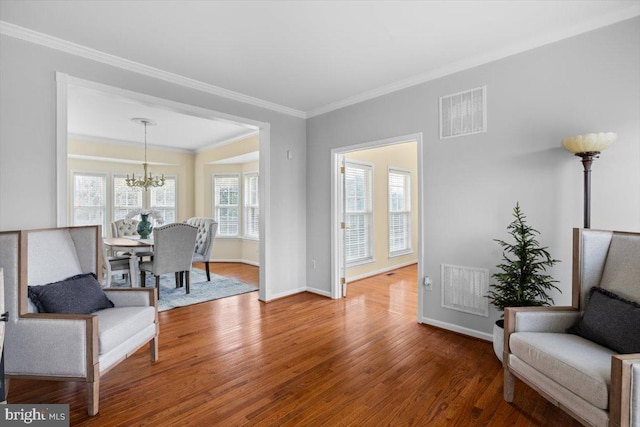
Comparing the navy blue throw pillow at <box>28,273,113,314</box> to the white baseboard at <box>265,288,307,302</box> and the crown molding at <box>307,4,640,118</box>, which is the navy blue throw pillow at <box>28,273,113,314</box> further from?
the crown molding at <box>307,4,640,118</box>

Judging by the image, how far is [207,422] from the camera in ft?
5.95

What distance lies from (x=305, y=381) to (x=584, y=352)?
1.67 metres

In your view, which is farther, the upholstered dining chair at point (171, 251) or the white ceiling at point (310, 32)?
the upholstered dining chair at point (171, 251)

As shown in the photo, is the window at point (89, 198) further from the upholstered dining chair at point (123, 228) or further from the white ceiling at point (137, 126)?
the upholstered dining chair at point (123, 228)

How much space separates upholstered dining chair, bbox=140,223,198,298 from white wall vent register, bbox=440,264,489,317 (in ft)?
11.0

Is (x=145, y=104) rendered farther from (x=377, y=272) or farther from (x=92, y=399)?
(x=377, y=272)

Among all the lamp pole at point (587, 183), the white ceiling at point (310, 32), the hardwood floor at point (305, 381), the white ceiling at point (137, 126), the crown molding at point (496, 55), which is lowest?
the hardwood floor at point (305, 381)

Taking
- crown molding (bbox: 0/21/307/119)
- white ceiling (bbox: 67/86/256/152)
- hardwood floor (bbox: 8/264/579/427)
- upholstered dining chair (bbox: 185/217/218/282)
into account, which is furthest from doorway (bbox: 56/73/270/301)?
upholstered dining chair (bbox: 185/217/218/282)

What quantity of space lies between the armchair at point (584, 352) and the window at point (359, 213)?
10.8 ft

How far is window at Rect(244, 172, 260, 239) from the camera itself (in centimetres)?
704

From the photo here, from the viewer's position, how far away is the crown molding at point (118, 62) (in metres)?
2.46

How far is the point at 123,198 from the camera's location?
695cm

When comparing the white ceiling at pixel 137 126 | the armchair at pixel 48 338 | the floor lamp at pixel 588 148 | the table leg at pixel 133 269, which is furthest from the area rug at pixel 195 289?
the floor lamp at pixel 588 148

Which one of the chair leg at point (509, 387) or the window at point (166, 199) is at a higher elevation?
the window at point (166, 199)
